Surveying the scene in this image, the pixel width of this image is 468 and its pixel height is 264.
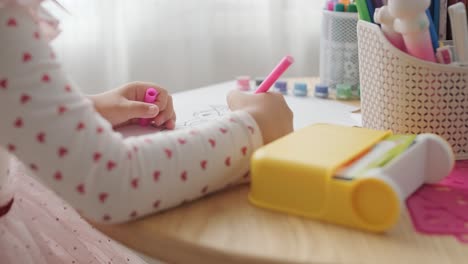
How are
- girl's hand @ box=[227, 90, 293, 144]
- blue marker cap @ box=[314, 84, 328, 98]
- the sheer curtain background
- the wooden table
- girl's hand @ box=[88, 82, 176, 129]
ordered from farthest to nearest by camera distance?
the sheer curtain background < blue marker cap @ box=[314, 84, 328, 98] < girl's hand @ box=[88, 82, 176, 129] < girl's hand @ box=[227, 90, 293, 144] < the wooden table

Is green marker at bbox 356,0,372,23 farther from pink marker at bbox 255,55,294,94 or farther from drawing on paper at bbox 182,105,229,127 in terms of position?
drawing on paper at bbox 182,105,229,127

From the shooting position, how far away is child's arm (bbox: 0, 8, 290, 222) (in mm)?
490

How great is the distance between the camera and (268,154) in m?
0.53

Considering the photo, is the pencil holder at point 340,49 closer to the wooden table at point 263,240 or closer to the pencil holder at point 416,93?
the pencil holder at point 416,93

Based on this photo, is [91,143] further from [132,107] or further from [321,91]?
[321,91]

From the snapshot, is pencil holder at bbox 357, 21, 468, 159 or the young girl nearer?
the young girl

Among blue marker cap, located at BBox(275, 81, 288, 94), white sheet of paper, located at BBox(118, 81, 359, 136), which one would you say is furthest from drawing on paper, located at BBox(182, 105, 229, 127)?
blue marker cap, located at BBox(275, 81, 288, 94)

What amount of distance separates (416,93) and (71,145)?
34 centimetres

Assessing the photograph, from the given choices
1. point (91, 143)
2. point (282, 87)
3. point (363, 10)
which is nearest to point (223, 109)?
point (282, 87)

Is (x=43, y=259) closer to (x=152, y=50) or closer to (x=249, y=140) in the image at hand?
(x=249, y=140)

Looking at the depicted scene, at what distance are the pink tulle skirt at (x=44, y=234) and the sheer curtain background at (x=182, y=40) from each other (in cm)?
45

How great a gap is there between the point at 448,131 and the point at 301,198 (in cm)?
22

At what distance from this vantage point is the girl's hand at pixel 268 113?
24.0 inches

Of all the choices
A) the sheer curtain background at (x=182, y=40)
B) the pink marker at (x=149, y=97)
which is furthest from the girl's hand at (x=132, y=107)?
the sheer curtain background at (x=182, y=40)
